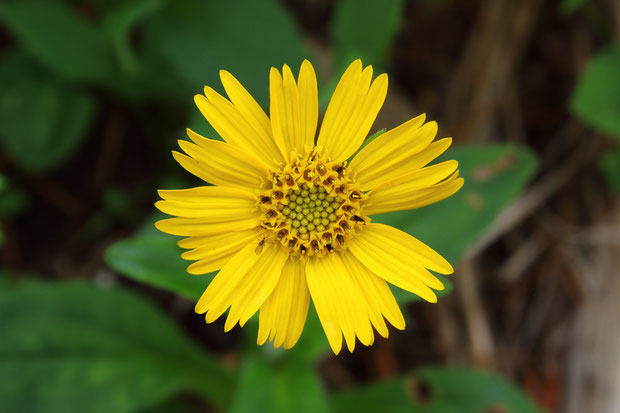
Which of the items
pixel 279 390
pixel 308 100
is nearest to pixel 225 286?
pixel 308 100

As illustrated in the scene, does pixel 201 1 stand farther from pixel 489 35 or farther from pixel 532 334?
pixel 532 334

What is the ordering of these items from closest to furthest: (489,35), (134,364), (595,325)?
(134,364) < (595,325) < (489,35)

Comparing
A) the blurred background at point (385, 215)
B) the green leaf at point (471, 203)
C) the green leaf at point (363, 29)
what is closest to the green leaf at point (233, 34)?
the blurred background at point (385, 215)

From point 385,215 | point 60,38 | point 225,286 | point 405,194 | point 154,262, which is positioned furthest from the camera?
point 60,38

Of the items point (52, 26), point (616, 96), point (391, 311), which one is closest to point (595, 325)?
point (616, 96)

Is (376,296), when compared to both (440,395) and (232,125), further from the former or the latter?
(440,395)

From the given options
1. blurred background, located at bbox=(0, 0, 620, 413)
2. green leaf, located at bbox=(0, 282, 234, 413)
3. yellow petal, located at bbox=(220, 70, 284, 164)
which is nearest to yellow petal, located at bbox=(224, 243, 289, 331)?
yellow petal, located at bbox=(220, 70, 284, 164)
